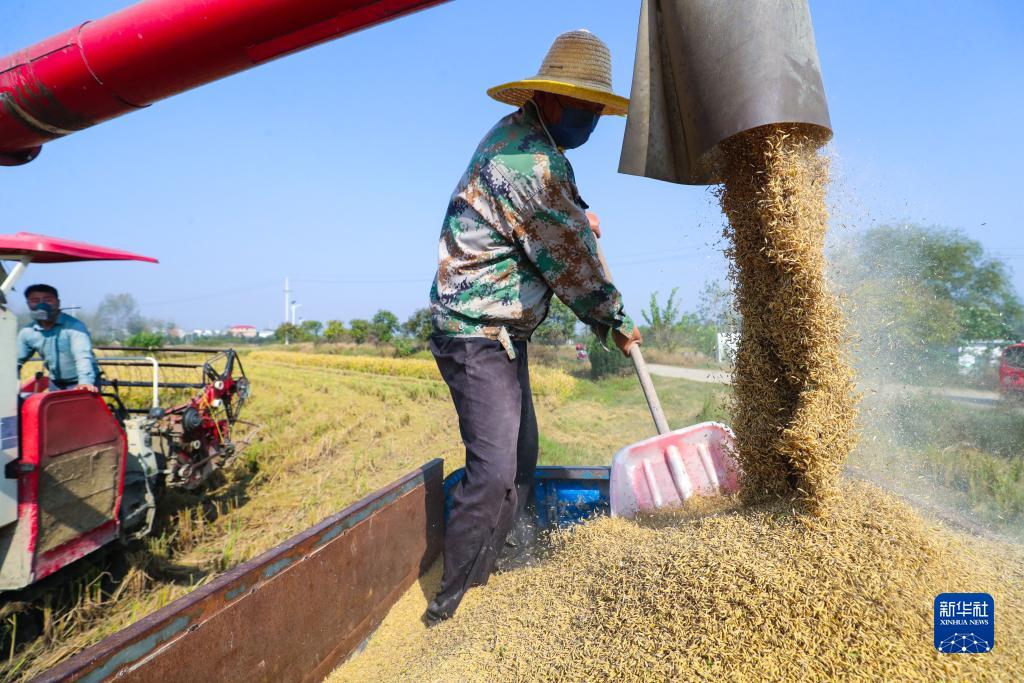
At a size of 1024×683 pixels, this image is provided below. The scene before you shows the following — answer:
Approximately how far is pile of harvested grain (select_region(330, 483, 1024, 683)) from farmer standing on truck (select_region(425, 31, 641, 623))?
388mm

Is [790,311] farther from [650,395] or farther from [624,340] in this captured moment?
[650,395]

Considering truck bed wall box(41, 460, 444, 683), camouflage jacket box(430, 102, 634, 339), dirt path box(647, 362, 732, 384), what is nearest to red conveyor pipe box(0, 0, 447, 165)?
camouflage jacket box(430, 102, 634, 339)

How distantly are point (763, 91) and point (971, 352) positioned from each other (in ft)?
15.4

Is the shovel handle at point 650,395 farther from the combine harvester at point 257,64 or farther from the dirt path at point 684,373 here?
the dirt path at point 684,373

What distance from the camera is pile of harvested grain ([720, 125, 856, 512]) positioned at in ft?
4.96

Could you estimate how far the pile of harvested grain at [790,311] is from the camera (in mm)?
1513

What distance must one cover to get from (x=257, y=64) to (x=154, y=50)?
0.19 m

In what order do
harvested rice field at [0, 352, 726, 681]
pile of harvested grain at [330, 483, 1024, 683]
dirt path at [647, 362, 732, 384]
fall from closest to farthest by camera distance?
pile of harvested grain at [330, 483, 1024, 683] → harvested rice field at [0, 352, 726, 681] → dirt path at [647, 362, 732, 384]

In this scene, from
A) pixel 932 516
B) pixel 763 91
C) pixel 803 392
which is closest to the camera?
pixel 763 91

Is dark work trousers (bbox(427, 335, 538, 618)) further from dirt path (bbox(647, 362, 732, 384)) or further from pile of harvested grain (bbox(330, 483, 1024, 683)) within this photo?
dirt path (bbox(647, 362, 732, 384))

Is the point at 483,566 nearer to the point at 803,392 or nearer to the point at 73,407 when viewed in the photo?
the point at 803,392

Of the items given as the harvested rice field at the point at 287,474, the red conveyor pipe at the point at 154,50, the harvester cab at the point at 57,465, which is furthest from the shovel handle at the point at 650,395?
the harvester cab at the point at 57,465

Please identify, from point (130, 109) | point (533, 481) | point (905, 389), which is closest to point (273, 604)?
point (130, 109)

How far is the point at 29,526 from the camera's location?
2.27 m
